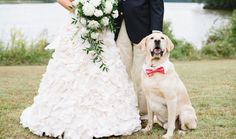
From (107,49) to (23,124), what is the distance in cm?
147

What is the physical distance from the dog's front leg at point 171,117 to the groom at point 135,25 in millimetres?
705

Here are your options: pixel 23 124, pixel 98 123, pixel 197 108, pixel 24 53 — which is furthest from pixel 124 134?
pixel 24 53

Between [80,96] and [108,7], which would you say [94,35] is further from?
[80,96]

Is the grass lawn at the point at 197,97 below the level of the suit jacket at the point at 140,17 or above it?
below

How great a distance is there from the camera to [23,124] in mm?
5871

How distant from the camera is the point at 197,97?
8.21m

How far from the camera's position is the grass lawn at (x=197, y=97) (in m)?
5.77

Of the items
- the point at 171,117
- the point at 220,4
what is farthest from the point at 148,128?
the point at 220,4

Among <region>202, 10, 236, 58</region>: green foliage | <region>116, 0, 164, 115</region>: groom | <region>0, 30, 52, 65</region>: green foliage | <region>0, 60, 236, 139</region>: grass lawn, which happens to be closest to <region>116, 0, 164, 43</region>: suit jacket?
<region>116, 0, 164, 115</region>: groom

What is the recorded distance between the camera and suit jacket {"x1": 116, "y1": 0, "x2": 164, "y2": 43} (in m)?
5.62

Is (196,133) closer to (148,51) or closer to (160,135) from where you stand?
(160,135)

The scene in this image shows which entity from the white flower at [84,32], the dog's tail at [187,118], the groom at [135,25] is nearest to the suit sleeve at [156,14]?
the groom at [135,25]

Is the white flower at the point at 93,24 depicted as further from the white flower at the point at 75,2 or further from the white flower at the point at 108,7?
the white flower at the point at 75,2

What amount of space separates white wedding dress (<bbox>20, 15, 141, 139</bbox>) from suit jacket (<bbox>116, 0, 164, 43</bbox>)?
298mm
